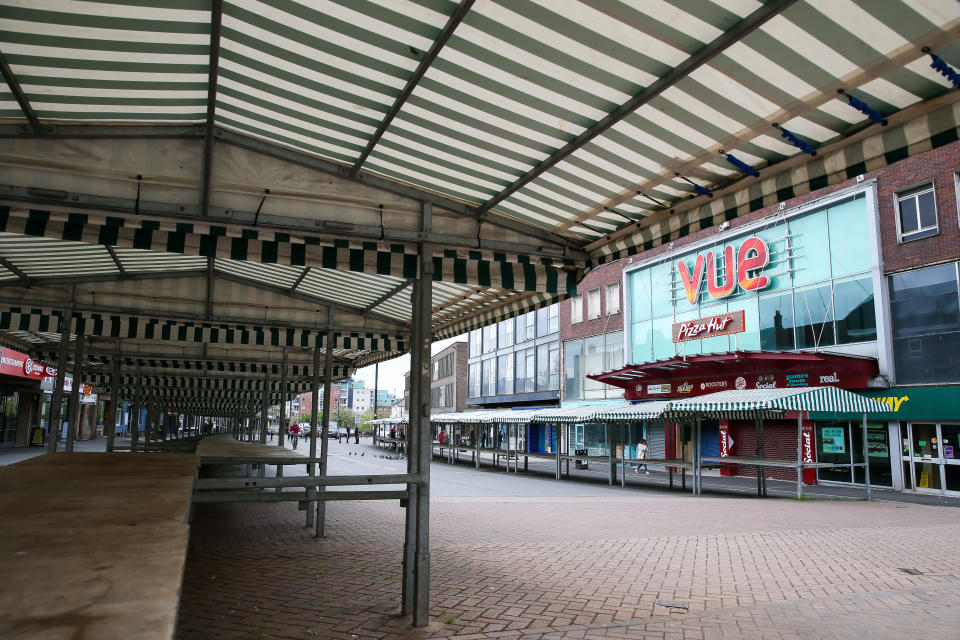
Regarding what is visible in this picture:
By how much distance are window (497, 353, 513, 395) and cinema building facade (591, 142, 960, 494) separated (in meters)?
17.1

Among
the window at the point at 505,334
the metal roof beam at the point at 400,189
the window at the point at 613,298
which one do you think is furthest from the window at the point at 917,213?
the window at the point at 505,334

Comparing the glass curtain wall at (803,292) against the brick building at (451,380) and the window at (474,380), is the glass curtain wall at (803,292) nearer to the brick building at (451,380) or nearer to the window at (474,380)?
the window at (474,380)

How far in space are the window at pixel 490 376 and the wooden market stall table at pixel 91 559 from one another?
43.0m

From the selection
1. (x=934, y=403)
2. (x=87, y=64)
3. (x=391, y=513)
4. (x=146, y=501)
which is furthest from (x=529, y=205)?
(x=934, y=403)

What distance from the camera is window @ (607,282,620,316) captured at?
31364mm

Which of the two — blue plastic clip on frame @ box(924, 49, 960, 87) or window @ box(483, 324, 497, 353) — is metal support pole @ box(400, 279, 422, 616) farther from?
window @ box(483, 324, 497, 353)

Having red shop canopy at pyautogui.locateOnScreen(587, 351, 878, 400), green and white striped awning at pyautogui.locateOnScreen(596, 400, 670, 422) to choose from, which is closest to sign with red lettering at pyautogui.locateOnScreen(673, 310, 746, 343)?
red shop canopy at pyautogui.locateOnScreen(587, 351, 878, 400)

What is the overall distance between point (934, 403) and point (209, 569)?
18314 millimetres

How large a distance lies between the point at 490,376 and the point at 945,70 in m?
45.0

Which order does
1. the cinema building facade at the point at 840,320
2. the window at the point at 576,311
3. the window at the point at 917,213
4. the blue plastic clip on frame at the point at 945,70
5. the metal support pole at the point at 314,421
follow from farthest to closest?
1. the window at the point at 576,311
2. the window at the point at 917,213
3. the cinema building facade at the point at 840,320
4. the metal support pole at the point at 314,421
5. the blue plastic clip on frame at the point at 945,70

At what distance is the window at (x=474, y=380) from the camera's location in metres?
50.3

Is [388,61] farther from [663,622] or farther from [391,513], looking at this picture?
[391,513]

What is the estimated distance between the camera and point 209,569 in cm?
672

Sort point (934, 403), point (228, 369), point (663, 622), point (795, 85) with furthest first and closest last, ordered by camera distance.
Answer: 1. point (934, 403)
2. point (228, 369)
3. point (663, 622)
4. point (795, 85)
